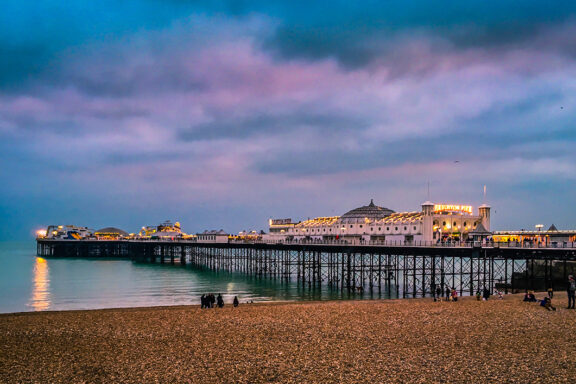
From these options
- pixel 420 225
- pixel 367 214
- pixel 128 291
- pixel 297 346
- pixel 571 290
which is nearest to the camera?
pixel 297 346

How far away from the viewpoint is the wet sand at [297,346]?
47.2 ft

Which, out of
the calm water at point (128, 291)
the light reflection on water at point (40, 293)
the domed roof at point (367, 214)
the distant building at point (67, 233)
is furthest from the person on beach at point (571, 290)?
the distant building at point (67, 233)

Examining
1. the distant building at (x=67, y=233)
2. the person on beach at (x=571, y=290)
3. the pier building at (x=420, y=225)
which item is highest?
the pier building at (x=420, y=225)

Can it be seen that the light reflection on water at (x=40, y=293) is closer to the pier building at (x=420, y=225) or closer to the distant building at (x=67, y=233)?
the pier building at (x=420, y=225)

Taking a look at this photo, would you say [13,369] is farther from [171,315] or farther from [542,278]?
[542,278]

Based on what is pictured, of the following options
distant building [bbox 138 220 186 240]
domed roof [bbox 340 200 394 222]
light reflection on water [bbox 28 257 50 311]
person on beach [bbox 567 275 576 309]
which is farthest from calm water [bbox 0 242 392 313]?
distant building [bbox 138 220 186 240]

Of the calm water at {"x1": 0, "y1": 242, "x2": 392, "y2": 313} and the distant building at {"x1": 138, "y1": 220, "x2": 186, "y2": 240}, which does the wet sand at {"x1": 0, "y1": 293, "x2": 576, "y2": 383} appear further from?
the distant building at {"x1": 138, "y1": 220, "x2": 186, "y2": 240}

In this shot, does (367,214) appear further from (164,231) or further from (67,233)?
(67,233)

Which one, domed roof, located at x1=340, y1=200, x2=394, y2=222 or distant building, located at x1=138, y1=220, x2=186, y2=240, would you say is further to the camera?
distant building, located at x1=138, y1=220, x2=186, y2=240

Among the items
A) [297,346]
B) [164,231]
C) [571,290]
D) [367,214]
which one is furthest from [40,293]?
[164,231]

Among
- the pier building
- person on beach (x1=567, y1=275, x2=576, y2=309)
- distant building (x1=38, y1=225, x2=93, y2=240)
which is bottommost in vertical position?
distant building (x1=38, y1=225, x2=93, y2=240)

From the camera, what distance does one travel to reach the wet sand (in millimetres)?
14398

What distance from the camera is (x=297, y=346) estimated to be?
58.6ft

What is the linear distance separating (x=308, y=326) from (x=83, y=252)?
11273 centimetres
